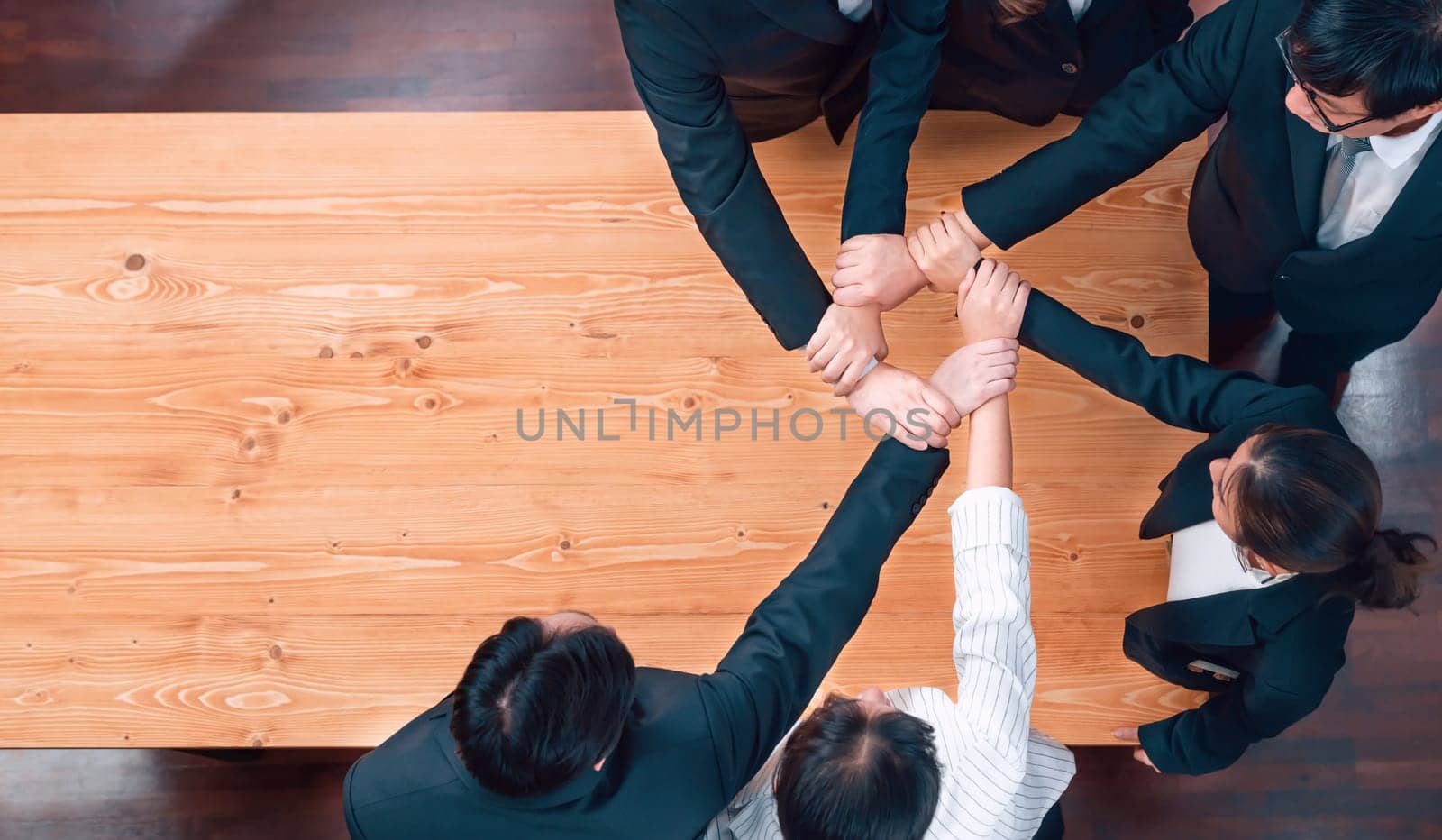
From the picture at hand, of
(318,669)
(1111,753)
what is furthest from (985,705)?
(1111,753)

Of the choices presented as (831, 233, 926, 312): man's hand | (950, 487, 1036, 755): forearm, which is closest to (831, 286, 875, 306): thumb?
(831, 233, 926, 312): man's hand

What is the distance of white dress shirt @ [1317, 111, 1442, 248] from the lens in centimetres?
120

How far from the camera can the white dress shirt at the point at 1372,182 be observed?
120 centimetres

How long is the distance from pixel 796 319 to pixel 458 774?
83 centimetres

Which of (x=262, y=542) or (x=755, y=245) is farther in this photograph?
(x=262, y=542)

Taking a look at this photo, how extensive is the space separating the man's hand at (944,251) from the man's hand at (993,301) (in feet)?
0.13

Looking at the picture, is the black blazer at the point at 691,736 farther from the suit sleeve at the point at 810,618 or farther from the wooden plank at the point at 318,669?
the wooden plank at the point at 318,669

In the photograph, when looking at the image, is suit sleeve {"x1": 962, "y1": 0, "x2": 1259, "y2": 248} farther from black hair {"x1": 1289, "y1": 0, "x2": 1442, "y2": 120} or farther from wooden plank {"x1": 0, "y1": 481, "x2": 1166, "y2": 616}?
wooden plank {"x1": 0, "y1": 481, "x2": 1166, "y2": 616}

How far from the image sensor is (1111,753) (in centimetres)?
212

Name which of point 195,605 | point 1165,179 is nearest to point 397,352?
point 195,605

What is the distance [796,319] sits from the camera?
150 cm

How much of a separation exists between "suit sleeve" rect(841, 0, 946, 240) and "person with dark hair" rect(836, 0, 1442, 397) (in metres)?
0.11

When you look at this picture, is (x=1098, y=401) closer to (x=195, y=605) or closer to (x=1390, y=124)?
(x=1390, y=124)

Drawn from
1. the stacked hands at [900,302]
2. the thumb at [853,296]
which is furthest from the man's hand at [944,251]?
the thumb at [853,296]
